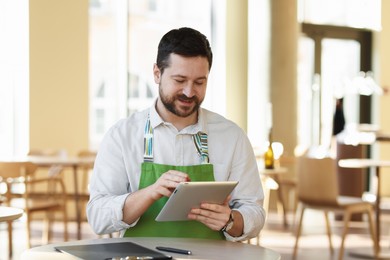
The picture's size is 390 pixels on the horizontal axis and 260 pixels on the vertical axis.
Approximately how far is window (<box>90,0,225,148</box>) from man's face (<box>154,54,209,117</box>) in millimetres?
6951

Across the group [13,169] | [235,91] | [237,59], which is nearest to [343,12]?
[237,59]

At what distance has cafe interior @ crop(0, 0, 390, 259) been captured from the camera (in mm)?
7699

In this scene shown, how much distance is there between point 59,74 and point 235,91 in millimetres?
2746

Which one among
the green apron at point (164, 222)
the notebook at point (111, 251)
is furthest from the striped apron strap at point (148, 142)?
the notebook at point (111, 251)

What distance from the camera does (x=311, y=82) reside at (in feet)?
36.7

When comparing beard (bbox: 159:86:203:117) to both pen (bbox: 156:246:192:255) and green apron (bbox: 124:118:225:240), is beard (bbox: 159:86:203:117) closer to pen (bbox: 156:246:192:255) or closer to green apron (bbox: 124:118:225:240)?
green apron (bbox: 124:118:225:240)

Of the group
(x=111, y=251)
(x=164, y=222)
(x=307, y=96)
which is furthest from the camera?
(x=307, y=96)

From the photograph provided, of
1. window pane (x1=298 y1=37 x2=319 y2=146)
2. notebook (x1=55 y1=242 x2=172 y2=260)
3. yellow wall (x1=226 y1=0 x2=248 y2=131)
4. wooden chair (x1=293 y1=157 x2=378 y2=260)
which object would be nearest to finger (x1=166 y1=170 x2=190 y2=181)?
notebook (x1=55 y1=242 x2=172 y2=260)

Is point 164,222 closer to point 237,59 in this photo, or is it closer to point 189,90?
point 189,90

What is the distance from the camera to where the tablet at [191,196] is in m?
2.19

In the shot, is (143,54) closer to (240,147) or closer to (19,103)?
(19,103)

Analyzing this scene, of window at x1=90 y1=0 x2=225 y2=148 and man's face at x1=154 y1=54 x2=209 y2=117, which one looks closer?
man's face at x1=154 y1=54 x2=209 y2=117

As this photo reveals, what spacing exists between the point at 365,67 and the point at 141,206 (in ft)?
32.7

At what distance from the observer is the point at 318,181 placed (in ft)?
19.4
